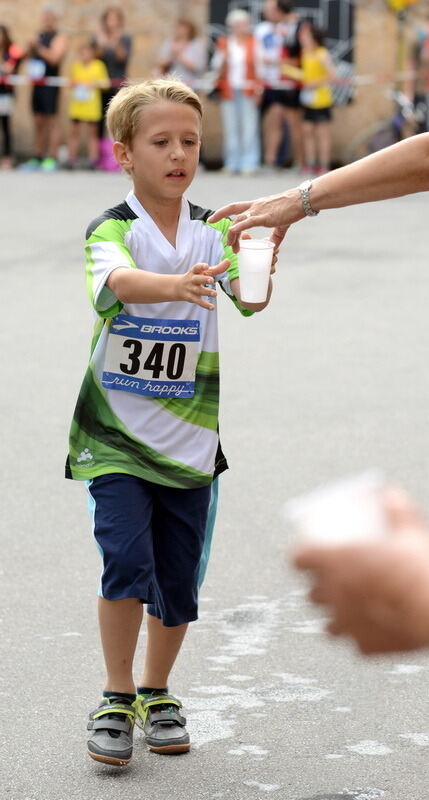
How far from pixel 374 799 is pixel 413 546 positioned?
7.63 ft

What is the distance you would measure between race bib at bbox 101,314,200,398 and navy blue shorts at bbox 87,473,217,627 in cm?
25

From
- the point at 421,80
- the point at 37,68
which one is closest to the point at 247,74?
the point at 421,80

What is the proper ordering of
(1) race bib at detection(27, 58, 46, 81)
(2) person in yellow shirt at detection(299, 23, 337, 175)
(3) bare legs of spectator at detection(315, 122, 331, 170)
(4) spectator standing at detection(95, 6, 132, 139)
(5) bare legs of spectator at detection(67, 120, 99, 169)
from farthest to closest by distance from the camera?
(5) bare legs of spectator at detection(67, 120, 99, 169)
(1) race bib at detection(27, 58, 46, 81)
(4) spectator standing at detection(95, 6, 132, 139)
(3) bare legs of spectator at detection(315, 122, 331, 170)
(2) person in yellow shirt at detection(299, 23, 337, 175)

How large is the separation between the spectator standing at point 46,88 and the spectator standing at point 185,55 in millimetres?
1452

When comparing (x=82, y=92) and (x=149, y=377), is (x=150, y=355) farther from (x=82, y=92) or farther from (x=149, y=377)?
(x=82, y=92)

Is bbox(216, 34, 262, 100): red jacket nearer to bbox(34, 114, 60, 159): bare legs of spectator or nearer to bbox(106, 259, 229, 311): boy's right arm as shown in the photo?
bbox(34, 114, 60, 159): bare legs of spectator

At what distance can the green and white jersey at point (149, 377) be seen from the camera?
3998mm

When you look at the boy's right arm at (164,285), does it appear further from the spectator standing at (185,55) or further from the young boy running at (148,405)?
the spectator standing at (185,55)

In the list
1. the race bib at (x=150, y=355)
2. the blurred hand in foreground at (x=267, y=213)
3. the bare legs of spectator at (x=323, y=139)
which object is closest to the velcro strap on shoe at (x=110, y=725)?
the race bib at (x=150, y=355)

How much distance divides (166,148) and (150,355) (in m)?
0.55

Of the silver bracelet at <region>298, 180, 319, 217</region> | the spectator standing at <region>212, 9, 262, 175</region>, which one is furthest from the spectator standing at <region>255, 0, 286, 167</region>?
the silver bracelet at <region>298, 180, 319, 217</region>

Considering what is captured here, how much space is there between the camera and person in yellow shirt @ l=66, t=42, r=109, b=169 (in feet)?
68.0

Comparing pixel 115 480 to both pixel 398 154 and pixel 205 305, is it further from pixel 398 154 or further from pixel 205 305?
pixel 398 154

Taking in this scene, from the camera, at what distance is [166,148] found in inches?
157
